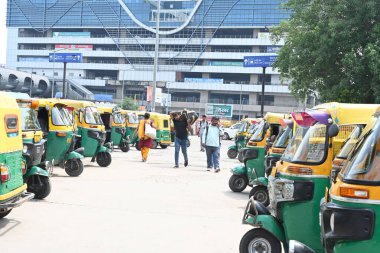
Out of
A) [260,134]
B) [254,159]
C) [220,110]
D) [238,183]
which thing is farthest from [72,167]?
[220,110]

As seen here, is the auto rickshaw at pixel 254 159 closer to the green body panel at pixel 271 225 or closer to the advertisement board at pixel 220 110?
the green body panel at pixel 271 225

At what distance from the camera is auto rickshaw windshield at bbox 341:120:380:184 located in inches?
160

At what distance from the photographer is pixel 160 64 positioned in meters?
97.7

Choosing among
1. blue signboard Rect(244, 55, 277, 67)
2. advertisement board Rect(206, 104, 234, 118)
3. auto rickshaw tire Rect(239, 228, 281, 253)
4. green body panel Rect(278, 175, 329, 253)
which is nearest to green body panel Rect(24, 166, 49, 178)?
auto rickshaw tire Rect(239, 228, 281, 253)

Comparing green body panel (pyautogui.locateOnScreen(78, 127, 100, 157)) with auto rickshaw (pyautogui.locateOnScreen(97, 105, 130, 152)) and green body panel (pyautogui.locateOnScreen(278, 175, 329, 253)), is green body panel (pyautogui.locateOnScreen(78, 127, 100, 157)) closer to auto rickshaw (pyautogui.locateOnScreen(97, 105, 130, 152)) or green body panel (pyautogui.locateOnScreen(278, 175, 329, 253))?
auto rickshaw (pyautogui.locateOnScreen(97, 105, 130, 152))

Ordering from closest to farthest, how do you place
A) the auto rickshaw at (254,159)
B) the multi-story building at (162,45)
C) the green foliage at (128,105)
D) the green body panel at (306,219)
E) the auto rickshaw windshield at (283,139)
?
the green body panel at (306,219), the auto rickshaw windshield at (283,139), the auto rickshaw at (254,159), the green foliage at (128,105), the multi-story building at (162,45)

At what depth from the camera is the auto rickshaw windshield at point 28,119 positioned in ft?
32.5

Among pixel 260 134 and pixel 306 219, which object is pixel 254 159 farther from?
pixel 306 219

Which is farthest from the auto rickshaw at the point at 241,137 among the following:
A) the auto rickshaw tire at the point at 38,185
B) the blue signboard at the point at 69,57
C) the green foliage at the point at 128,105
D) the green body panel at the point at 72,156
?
the green foliage at the point at 128,105

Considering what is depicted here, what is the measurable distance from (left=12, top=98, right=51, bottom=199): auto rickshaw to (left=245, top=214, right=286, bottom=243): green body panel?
197 inches

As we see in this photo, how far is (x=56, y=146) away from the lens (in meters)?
12.8

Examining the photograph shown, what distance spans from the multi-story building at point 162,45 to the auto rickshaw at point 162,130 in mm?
59262

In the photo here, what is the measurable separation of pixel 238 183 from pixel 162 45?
8660 cm

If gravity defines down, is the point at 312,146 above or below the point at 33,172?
above
